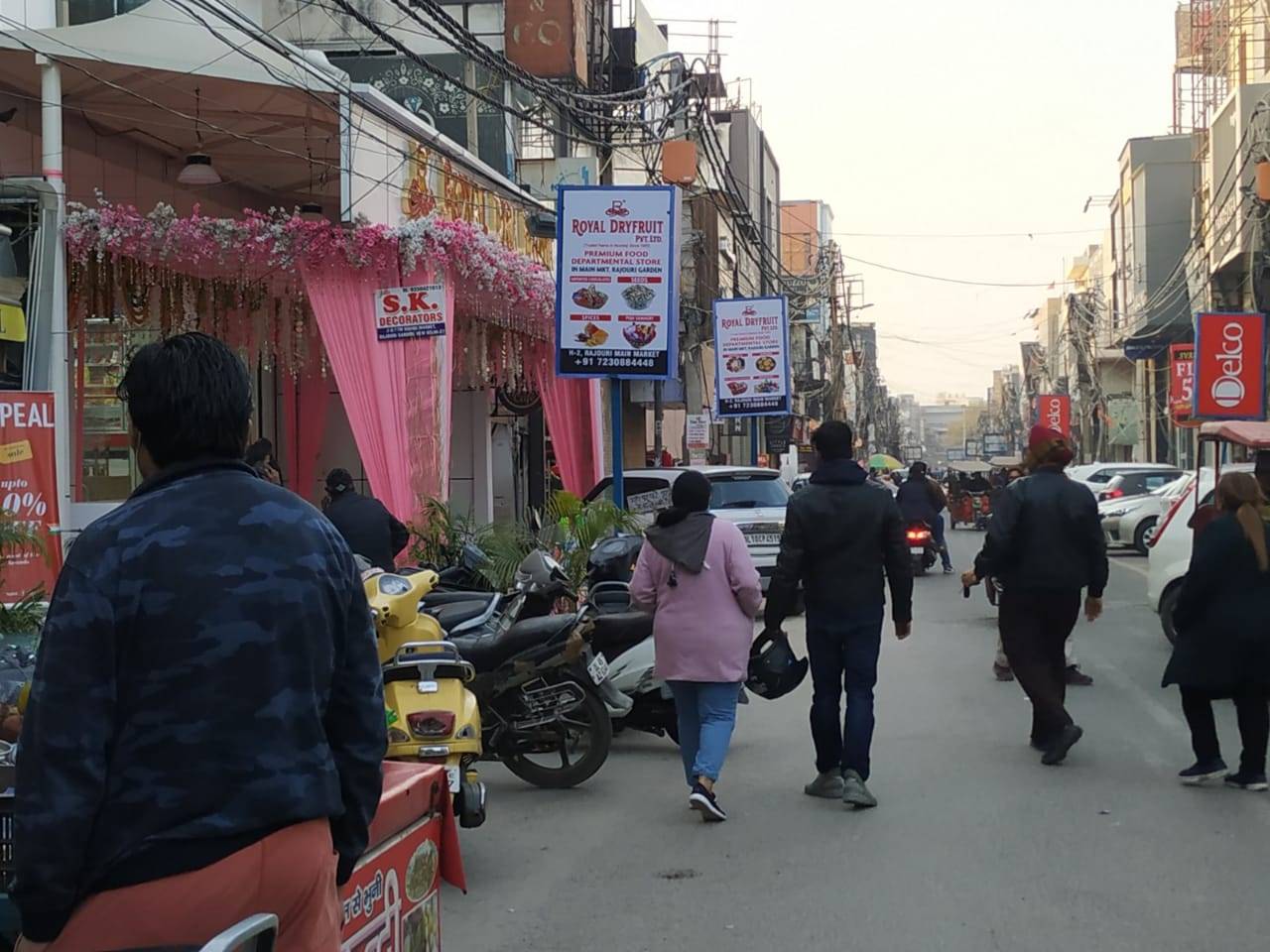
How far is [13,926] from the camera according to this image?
3920mm

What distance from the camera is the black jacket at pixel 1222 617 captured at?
7602 mm

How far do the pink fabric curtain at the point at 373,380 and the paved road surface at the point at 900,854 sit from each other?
482 centimetres

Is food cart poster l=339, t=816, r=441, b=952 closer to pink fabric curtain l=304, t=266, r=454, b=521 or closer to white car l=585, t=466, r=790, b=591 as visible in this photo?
pink fabric curtain l=304, t=266, r=454, b=521

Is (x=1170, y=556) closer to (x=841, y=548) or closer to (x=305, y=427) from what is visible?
(x=841, y=548)

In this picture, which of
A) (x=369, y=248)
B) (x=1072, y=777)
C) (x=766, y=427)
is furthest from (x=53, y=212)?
(x=766, y=427)

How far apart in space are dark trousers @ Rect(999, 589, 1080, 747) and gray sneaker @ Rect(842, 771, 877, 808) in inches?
58.1

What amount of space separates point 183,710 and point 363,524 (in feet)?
25.9

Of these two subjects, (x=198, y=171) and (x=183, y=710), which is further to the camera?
(x=198, y=171)

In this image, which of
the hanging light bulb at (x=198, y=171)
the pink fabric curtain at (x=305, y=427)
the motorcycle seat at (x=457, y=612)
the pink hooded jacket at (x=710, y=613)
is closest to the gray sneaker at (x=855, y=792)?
the pink hooded jacket at (x=710, y=613)

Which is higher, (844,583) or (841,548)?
(841,548)

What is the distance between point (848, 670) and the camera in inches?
296

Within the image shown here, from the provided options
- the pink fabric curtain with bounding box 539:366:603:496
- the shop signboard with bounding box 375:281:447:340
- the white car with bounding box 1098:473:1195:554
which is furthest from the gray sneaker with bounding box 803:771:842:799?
the white car with bounding box 1098:473:1195:554

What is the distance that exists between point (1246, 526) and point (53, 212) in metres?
10.2

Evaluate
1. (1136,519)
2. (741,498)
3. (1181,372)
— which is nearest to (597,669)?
(741,498)
